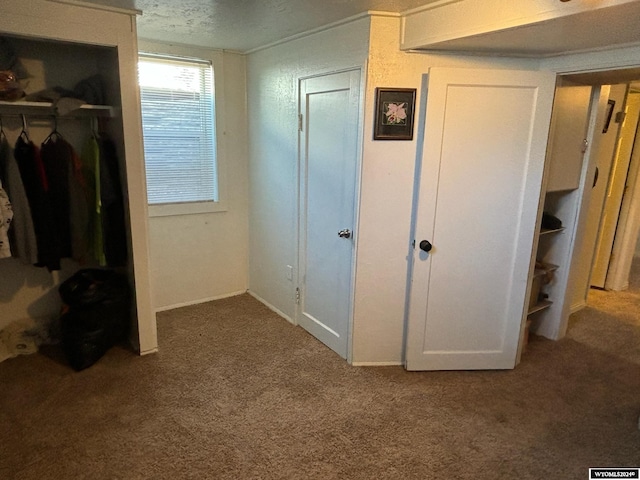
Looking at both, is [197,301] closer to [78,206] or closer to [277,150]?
[78,206]

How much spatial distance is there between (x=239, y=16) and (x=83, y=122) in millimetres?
1334

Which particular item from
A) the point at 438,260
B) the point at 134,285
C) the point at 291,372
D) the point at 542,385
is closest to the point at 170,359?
the point at 134,285

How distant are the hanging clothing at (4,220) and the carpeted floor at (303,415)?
822mm

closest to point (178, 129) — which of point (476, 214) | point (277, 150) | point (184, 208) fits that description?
point (184, 208)

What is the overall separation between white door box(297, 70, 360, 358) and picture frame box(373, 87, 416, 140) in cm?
15

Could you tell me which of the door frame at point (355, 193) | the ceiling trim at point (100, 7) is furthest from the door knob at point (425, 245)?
the ceiling trim at point (100, 7)

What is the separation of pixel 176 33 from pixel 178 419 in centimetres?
256

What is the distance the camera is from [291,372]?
276 centimetres

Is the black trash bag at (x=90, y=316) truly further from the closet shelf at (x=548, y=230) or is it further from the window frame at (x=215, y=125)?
the closet shelf at (x=548, y=230)

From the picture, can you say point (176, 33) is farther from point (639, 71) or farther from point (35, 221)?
A: point (639, 71)

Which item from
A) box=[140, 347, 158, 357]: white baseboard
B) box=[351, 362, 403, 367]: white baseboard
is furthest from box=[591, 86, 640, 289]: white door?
box=[140, 347, 158, 357]: white baseboard

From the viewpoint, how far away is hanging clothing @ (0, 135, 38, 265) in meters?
2.47

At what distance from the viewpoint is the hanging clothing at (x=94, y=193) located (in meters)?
2.64

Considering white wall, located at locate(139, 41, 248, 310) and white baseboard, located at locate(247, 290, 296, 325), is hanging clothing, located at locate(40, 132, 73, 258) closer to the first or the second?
white wall, located at locate(139, 41, 248, 310)
